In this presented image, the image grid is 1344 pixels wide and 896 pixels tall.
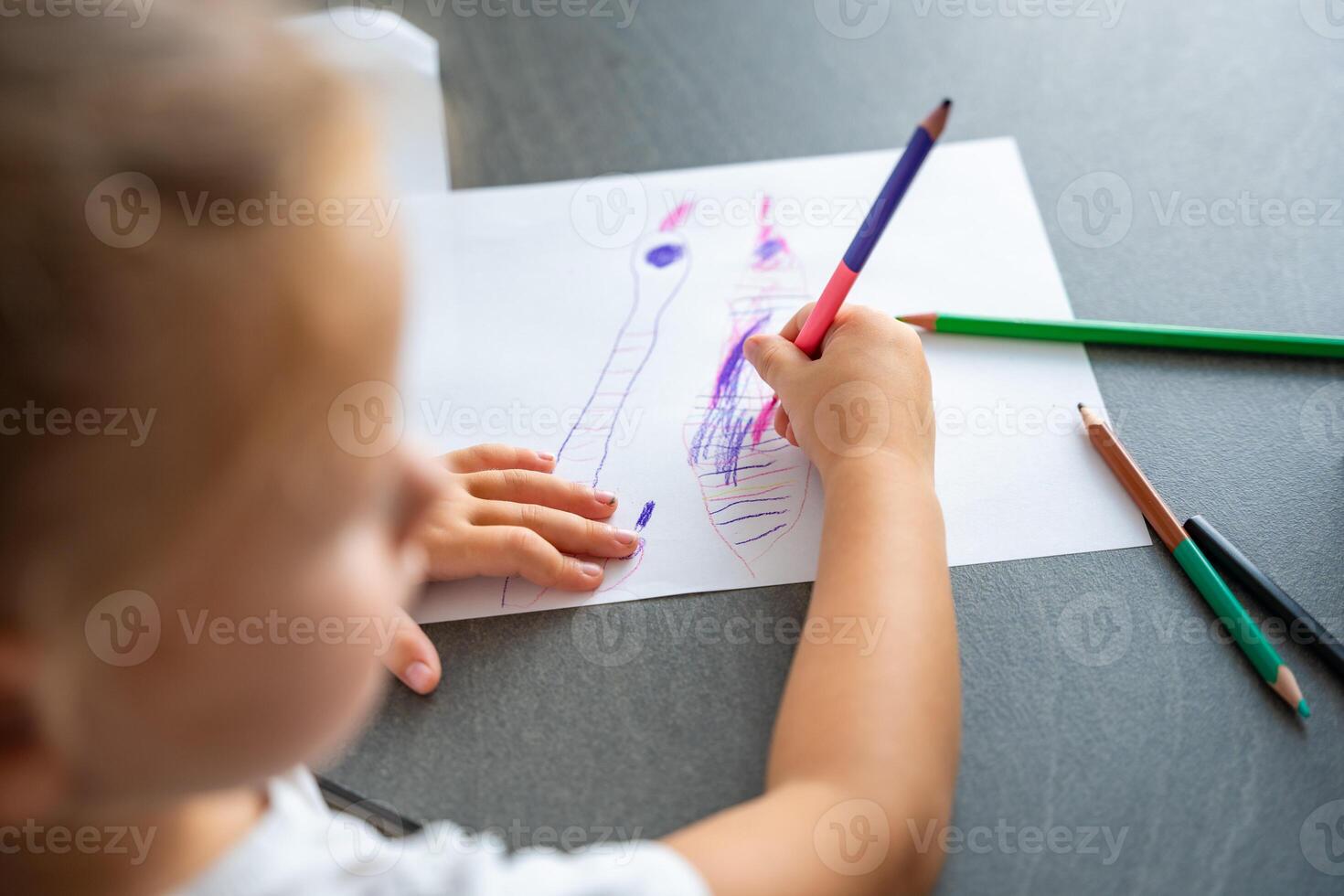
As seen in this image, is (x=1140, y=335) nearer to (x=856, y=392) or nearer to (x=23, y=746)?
(x=856, y=392)

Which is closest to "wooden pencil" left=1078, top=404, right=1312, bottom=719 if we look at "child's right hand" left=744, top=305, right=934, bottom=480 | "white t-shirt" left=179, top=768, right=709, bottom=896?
"child's right hand" left=744, top=305, right=934, bottom=480

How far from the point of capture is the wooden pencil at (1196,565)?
1.66ft

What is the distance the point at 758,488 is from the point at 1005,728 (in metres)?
0.20

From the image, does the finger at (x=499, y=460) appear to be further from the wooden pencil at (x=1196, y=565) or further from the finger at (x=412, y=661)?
the wooden pencil at (x=1196, y=565)

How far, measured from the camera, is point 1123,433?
622mm

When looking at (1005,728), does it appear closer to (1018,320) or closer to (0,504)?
(1018,320)

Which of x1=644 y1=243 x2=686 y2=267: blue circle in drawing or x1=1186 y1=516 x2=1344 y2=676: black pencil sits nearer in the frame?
x1=1186 y1=516 x2=1344 y2=676: black pencil

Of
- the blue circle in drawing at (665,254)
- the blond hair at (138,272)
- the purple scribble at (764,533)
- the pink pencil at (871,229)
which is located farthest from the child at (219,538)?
the blue circle in drawing at (665,254)

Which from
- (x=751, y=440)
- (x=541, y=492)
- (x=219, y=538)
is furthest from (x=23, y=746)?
(x=751, y=440)

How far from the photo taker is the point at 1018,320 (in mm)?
675

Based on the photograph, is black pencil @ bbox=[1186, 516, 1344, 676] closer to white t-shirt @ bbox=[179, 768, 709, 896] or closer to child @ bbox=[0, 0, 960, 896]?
child @ bbox=[0, 0, 960, 896]

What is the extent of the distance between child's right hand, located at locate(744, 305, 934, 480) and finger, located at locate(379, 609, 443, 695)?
25 centimetres

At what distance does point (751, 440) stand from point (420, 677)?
253 mm

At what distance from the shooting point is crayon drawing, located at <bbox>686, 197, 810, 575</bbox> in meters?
0.60
